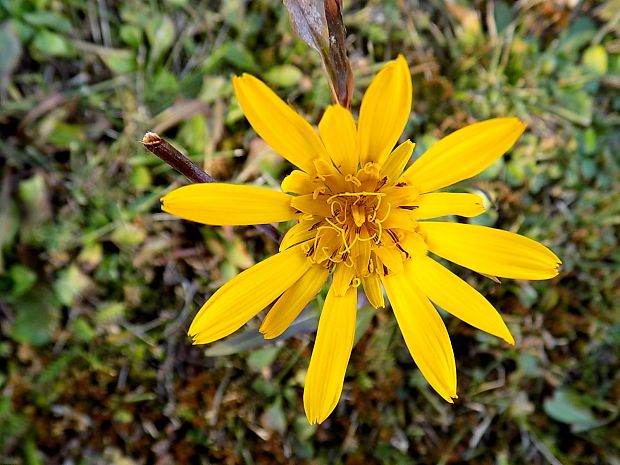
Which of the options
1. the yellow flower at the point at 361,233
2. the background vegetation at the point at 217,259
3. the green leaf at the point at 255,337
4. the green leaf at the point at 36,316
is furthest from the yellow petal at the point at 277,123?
the green leaf at the point at 36,316

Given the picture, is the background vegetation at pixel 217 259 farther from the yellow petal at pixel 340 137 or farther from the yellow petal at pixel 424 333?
the yellow petal at pixel 340 137

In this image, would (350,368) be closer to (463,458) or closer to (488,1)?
(463,458)

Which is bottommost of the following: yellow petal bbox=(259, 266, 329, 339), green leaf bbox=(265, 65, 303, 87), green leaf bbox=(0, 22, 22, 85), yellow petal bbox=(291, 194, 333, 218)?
yellow petal bbox=(259, 266, 329, 339)

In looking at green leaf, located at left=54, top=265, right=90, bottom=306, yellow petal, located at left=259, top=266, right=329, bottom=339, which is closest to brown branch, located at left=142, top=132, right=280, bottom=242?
yellow petal, located at left=259, top=266, right=329, bottom=339

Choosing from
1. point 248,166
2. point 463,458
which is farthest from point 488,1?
point 463,458

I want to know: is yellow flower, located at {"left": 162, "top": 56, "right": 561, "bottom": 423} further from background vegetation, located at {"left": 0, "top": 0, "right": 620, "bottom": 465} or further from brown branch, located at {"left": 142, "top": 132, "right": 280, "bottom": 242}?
background vegetation, located at {"left": 0, "top": 0, "right": 620, "bottom": 465}
